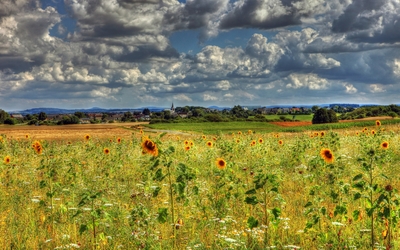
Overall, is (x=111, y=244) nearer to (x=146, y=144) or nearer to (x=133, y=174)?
(x=146, y=144)

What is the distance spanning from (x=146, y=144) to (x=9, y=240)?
9.51 feet

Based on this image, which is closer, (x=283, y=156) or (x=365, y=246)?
(x=365, y=246)

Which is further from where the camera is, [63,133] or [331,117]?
[331,117]

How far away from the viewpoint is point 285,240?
5.41 m

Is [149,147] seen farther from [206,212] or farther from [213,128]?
[213,128]

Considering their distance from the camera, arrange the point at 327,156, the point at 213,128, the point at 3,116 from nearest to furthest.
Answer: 1. the point at 327,156
2. the point at 213,128
3. the point at 3,116

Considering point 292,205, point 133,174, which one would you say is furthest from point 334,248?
point 133,174

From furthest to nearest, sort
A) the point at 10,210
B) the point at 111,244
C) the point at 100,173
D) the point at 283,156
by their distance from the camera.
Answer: the point at 283,156, the point at 100,173, the point at 10,210, the point at 111,244

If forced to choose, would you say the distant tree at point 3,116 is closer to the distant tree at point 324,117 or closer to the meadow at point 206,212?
the distant tree at point 324,117

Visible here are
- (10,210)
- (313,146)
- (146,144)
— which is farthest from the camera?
(313,146)

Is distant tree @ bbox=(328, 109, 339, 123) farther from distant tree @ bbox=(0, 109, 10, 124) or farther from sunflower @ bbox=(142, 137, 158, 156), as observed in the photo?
distant tree @ bbox=(0, 109, 10, 124)

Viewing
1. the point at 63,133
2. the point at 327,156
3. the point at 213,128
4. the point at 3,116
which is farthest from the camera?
the point at 3,116

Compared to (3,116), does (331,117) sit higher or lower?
lower

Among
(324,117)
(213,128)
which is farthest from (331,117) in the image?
(213,128)
